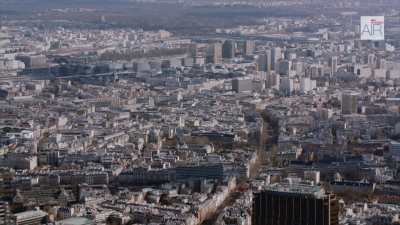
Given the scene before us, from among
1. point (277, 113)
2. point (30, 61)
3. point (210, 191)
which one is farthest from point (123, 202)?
point (30, 61)

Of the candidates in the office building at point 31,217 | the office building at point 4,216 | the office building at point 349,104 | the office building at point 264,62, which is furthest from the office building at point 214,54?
the office building at point 4,216

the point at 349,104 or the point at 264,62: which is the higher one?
the point at 349,104

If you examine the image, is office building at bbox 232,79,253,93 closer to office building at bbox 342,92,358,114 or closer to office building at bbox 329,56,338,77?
office building at bbox 329,56,338,77

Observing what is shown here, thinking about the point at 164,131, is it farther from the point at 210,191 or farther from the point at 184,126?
the point at 210,191

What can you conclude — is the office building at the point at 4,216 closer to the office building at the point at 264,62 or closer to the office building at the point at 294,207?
the office building at the point at 294,207

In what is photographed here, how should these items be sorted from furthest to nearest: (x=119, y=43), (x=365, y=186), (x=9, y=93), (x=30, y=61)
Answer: (x=119, y=43)
(x=30, y=61)
(x=9, y=93)
(x=365, y=186)

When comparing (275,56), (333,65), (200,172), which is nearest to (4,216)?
(200,172)

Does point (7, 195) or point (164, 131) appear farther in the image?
point (164, 131)

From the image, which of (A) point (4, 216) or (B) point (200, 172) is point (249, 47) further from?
(A) point (4, 216)

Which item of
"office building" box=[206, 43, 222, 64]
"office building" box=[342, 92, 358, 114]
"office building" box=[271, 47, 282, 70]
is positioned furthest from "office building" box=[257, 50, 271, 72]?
"office building" box=[342, 92, 358, 114]
